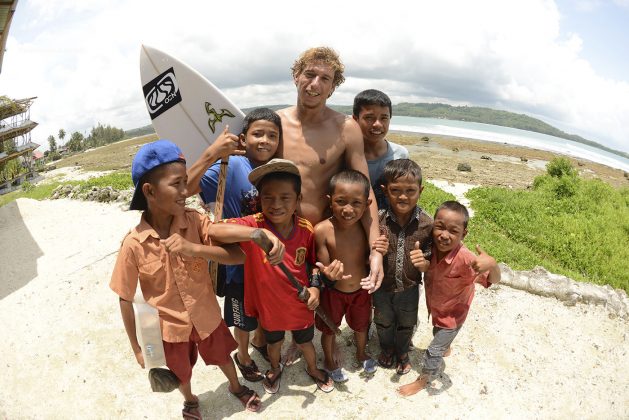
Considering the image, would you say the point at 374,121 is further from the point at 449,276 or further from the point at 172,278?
the point at 172,278

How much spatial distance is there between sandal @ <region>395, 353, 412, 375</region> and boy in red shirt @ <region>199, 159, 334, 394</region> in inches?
45.8

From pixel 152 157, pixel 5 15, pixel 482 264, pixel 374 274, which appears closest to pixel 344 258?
pixel 374 274

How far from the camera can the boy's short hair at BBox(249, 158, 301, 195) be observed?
8.79 feet

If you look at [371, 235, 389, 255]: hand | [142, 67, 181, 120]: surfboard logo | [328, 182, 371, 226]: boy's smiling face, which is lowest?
[371, 235, 389, 255]: hand

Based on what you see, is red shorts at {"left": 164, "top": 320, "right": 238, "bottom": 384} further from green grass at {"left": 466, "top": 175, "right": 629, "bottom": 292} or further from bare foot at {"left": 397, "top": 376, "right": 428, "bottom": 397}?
green grass at {"left": 466, "top": 175, "right": 629, "bottom": 292}

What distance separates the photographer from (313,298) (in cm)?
309

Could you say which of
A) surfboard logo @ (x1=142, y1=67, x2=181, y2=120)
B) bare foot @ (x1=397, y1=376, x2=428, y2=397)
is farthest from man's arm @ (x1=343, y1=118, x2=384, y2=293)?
surfboard logo @ (x1=142, y1=67, x2=181, y2=120)

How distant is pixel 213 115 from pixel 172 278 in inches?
89.8

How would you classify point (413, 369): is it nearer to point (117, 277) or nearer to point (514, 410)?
point (514, 410)

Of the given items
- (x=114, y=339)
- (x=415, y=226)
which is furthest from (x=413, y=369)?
(x=114, y=339)

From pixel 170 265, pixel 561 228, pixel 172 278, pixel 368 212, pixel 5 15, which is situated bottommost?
pixel 561 228

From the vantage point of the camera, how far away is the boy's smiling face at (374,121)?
12.4ft

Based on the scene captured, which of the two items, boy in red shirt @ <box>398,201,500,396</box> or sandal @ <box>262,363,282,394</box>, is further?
sandal @ <box>262,363,282,394</box>

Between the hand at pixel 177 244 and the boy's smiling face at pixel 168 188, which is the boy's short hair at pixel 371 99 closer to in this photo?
the boy's smiling face at pixel 168 188
